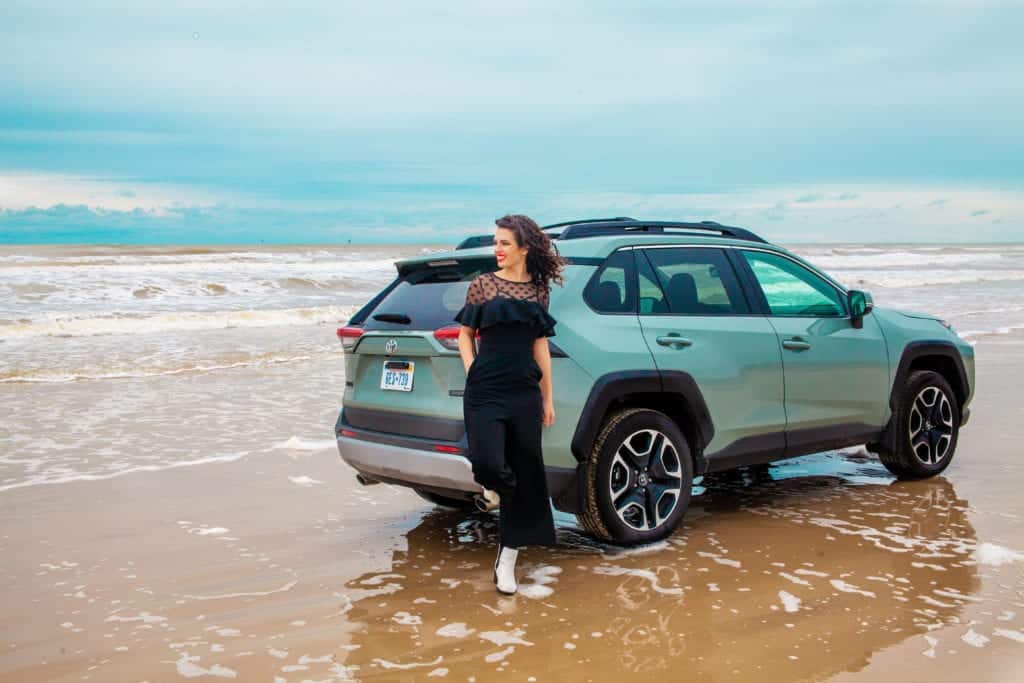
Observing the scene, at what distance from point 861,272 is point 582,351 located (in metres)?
43.2

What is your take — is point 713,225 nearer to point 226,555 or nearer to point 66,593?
point 226,555

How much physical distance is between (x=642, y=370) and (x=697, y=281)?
0.88m

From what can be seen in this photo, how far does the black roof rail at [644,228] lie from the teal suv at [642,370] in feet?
0.04

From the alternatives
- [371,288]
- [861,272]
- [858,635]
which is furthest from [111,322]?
[861,272]

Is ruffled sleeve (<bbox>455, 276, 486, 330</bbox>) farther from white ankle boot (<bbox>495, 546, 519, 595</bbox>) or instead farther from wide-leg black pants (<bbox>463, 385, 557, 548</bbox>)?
white ankle boot (<bbox>495, 546, 519, 595</bbox>)

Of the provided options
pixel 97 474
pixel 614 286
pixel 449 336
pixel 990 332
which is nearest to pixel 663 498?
pixel 614 286

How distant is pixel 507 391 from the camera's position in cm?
451

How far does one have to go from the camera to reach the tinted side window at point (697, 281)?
555cm

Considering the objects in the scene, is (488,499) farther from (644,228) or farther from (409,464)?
(644,228)

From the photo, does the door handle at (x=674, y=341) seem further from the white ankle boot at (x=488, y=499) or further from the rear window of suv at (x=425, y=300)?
the white ankle boot at (x=488, y=499)

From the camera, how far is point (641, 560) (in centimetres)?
518

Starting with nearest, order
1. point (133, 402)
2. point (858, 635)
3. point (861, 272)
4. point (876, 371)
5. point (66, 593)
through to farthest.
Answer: point (858, 635)
point (66, 593)
point (876, 371)
point (133, 402)
point (861, 272)

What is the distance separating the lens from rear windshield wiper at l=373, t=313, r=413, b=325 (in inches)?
203

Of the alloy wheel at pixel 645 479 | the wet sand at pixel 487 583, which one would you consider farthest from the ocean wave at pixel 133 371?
the alloy wheel at pixel 645 479
